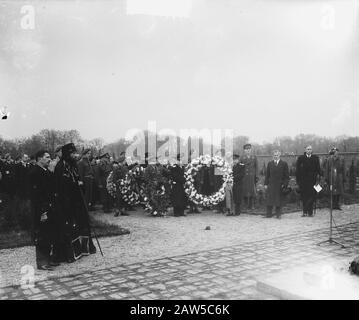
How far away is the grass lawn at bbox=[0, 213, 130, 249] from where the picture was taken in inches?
331

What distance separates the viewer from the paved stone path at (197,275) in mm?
5008

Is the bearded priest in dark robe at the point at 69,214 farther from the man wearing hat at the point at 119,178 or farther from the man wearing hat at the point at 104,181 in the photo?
the man wearing hat at the point at 104,181

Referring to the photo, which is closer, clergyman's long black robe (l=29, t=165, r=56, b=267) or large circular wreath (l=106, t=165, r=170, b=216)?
clergyman's long black robe (l=29, t=165, r=56, b=267)

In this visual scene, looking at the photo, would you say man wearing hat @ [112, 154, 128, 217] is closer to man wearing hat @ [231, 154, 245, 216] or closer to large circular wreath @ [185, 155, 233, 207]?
large circular wreath @ [185, 155, 233, 207]

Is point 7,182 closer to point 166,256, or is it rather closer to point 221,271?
point 166,256

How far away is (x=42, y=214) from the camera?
652 centimetres

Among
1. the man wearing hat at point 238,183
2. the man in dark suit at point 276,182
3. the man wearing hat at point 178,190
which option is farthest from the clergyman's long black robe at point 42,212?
the man wearing hat at point 238,183

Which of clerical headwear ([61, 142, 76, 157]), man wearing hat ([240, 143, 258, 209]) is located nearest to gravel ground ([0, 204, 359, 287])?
man wearing hat ([240, 143, 258, 209])

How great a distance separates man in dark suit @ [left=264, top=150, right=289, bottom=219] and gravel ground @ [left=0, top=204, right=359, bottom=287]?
47 centimetres

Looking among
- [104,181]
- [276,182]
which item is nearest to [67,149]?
[276,182]

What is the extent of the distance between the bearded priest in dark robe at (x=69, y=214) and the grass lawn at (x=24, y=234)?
1214 mm
